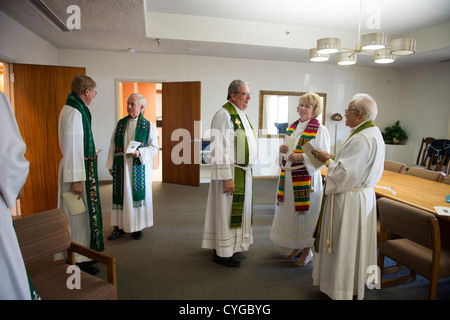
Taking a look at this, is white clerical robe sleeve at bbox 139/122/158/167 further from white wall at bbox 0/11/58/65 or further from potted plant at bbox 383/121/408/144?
potted plant at bbox 383/121/408/144

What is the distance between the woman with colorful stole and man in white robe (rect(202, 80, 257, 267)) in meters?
0.35

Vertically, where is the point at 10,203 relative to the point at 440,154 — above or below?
above

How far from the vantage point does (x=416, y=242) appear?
201cm

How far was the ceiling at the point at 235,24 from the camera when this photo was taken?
4133mm

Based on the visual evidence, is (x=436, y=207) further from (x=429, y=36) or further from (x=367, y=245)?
(x=429, y=36)

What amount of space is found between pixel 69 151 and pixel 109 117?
4.33 m

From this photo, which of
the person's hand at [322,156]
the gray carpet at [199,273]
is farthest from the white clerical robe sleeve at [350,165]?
the gray carpet at [199,273]

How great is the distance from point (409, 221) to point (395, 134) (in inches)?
253

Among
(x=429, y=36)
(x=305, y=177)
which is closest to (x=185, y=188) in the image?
(x=305, y=177)

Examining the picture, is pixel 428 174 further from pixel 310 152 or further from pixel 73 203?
pixel 73 203

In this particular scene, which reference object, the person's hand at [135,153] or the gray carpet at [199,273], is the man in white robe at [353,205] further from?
the person's hand at [135,153]

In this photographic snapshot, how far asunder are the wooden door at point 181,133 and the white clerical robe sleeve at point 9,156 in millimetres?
4849

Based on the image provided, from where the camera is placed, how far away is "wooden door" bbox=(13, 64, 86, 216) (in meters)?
3.94

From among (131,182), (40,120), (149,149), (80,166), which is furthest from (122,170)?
(40,120)
